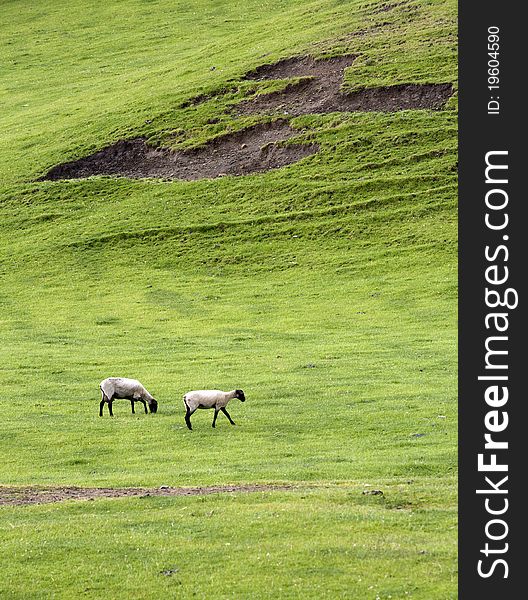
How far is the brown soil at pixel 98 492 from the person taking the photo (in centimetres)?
2406

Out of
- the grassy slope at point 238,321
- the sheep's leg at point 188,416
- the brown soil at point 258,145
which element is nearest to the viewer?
the grassy slope at point 238,321

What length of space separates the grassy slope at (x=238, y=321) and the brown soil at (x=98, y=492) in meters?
0.76

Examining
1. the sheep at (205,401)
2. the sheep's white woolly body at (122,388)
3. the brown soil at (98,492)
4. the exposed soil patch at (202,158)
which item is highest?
the exposed soil patch at (202,158)

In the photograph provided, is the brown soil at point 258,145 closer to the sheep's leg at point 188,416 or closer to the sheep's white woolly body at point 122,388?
the sheep's white woolly body at point 122,388

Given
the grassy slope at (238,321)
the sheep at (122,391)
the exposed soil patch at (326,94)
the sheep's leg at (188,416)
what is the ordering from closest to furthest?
the grassy slope at (238,321), the sheep's leg at (188,416), the sheep at (122,391), the exposed soil patch at (326,94)

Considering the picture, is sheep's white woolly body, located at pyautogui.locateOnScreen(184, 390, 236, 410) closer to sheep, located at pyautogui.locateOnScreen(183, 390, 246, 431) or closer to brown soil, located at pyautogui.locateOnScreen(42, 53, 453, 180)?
sheep, located at pyautogui.locateOnScreen(183, 390, 246, 431)

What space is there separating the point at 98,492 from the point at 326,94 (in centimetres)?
5747

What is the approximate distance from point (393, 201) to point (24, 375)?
3045 cm

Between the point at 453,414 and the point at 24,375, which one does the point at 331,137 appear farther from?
the point at 453,414

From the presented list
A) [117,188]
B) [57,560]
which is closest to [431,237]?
[117,188]

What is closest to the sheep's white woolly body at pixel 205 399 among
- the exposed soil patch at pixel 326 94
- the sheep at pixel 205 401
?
the sheep at pixel 205 401

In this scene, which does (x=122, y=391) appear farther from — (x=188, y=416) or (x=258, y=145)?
(x=258, y=145)

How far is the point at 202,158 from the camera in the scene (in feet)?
248

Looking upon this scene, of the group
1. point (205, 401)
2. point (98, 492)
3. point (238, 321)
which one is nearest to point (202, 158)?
point (238, 321)
